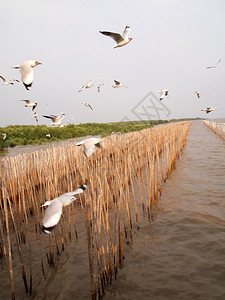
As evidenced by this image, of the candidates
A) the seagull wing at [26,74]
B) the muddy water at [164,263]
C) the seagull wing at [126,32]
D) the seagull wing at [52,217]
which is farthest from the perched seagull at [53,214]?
the seagull wing at [126,32]

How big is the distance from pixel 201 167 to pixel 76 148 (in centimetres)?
385

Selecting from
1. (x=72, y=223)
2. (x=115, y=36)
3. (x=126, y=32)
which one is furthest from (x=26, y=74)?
(x=72, y=223)

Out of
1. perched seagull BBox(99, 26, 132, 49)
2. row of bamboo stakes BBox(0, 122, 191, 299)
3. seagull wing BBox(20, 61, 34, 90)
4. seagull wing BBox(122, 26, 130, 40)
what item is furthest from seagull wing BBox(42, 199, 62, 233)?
seagull wing BBox(122, 26, 130, 40)

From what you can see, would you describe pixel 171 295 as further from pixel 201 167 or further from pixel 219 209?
pixel 201 167

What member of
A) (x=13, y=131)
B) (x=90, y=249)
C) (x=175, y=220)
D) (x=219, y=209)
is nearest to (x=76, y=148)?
(x=175, y=220)

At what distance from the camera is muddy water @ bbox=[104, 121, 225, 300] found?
1923 millimetres

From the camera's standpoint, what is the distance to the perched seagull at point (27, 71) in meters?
2.45

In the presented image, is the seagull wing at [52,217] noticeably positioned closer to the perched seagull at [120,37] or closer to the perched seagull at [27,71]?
the perched seagull at [27,71]

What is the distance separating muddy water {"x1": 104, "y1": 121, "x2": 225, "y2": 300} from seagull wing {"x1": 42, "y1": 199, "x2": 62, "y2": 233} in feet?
3.16

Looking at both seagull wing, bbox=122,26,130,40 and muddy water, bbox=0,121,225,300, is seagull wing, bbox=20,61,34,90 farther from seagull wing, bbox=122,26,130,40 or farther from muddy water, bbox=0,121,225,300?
muddy water, bbox=0,121,225,300

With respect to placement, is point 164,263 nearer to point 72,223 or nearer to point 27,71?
point 72,223

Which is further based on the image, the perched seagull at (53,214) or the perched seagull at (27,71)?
the perched seagull at (27,71)

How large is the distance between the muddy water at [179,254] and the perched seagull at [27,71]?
2.21 m

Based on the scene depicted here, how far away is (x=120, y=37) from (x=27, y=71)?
1.59 m
